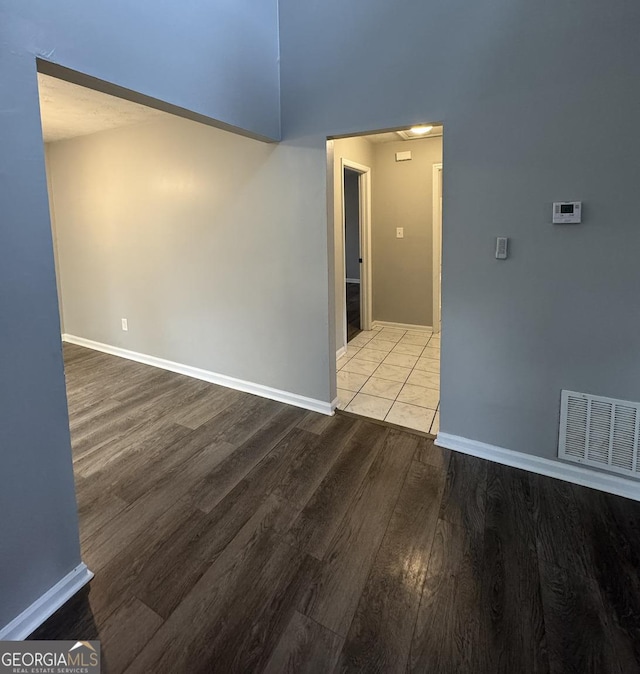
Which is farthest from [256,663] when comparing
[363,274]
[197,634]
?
[363,274]

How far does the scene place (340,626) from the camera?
1.44 meters

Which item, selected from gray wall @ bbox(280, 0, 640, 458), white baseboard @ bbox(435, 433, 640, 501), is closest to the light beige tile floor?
white baseboard @ bbox(435, 433, 640, 501)

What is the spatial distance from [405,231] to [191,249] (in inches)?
112

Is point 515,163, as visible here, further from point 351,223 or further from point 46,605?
point 351,223

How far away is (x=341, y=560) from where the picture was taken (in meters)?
1.73

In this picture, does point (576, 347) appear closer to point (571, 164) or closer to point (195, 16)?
point (571, 164)

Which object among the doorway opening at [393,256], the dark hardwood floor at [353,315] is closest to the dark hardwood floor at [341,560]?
the doorway opening at [393,256]

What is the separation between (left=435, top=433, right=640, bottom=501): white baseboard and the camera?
6.95 feet

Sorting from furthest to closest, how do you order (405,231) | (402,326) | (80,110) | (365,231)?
(402,326) < (405,231) < (365,231) < (80,110)

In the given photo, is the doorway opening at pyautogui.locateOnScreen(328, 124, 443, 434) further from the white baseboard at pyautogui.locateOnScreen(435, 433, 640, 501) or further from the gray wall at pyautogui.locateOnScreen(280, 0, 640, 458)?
the gray wall at pyautogui.locateOnScreen(280, 0, 640, 458)

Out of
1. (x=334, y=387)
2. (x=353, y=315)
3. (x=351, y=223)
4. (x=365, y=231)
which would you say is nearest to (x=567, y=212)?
(x=334, y=387)

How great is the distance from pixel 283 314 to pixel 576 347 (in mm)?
1977

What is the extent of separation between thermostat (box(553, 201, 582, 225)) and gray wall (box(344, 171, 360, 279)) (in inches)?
205
